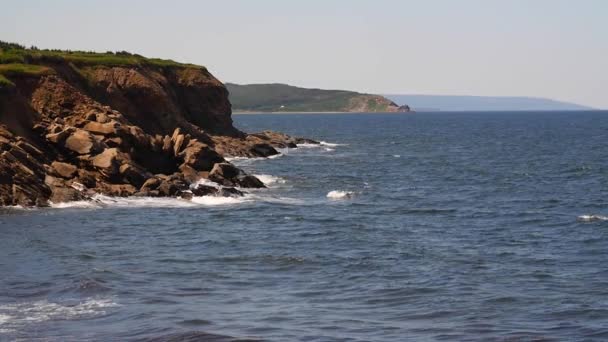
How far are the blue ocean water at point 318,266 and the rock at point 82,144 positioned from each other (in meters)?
6.06

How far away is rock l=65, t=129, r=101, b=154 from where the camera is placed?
2429 inches

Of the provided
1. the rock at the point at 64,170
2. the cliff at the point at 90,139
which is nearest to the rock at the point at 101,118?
the cliff at the point at 90,139

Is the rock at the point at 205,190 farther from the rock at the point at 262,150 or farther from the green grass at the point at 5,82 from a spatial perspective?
the rock at the point at 262,150

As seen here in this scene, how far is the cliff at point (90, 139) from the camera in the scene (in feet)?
189

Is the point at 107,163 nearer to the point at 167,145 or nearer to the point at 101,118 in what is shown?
the point at 101,118

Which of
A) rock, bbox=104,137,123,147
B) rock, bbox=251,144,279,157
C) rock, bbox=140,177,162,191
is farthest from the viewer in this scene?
rock, bbox=251,144,279,157

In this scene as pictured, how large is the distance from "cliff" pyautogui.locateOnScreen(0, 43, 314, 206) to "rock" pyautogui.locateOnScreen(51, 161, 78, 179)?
0.22 feet

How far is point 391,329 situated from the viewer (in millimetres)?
27641

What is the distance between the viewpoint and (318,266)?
3838cm

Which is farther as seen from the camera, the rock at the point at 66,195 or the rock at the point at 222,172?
the rock at the point at 222,172

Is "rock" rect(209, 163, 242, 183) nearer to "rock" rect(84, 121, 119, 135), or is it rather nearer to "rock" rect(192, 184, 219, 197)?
"rock" rect(192, 184, 219, 197)

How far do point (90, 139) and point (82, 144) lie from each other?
70cm

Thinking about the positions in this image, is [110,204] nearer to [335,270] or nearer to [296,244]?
[296,244]

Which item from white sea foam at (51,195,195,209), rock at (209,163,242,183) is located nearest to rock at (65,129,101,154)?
white sea foam at (51,195,195,209)
